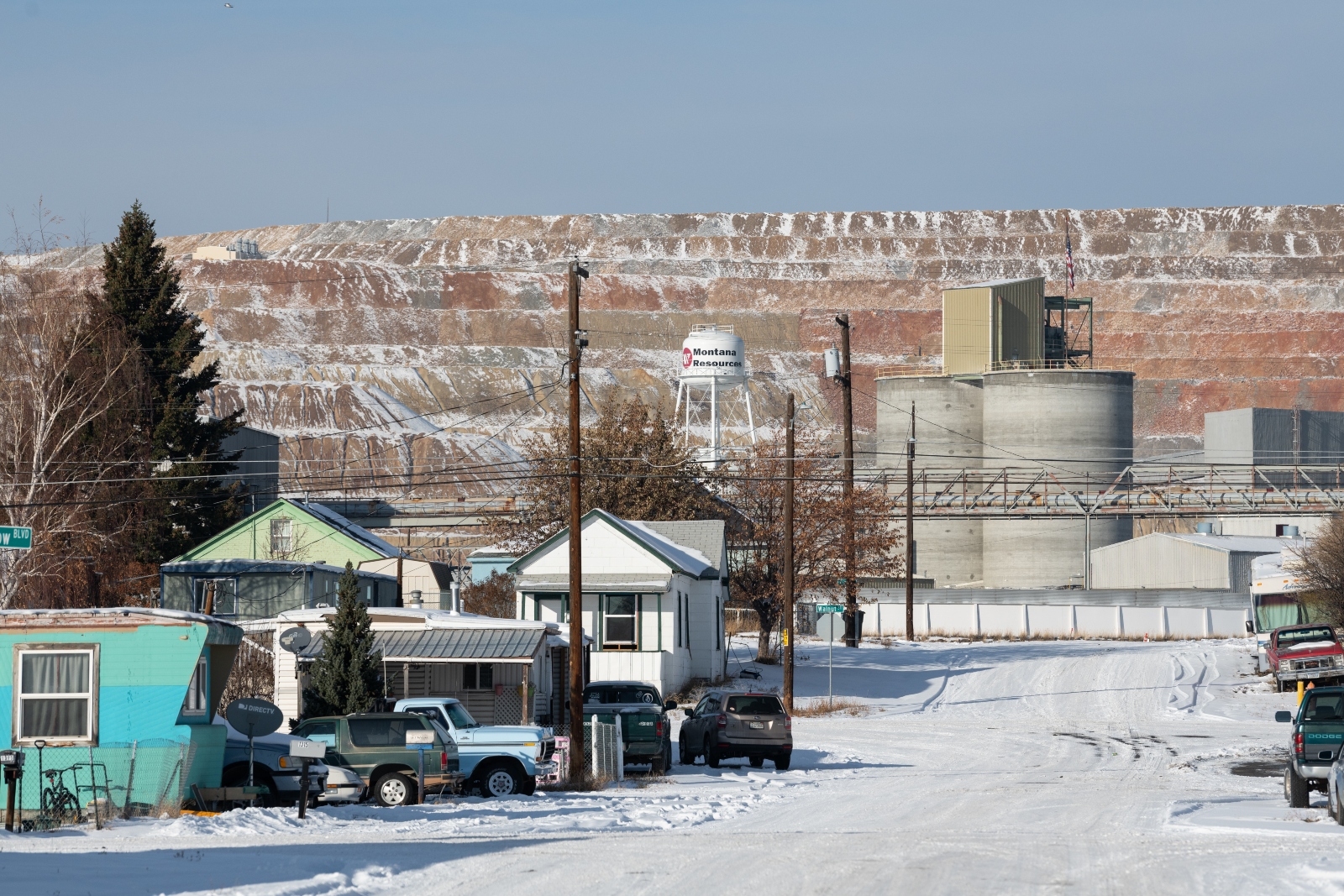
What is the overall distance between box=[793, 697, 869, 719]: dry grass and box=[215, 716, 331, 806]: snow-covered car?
71.0 ft

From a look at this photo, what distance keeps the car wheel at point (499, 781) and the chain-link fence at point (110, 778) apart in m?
4.70

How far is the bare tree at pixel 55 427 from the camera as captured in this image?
36.9m

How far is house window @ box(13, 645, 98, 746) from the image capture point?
19.4 m

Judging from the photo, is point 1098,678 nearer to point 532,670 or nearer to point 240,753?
point 532,670

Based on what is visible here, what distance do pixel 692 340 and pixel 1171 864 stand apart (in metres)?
92.0

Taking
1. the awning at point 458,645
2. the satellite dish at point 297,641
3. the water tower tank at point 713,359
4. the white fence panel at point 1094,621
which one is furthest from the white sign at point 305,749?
the water tower tank at point 713,359

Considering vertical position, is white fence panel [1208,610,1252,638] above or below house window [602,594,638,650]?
below

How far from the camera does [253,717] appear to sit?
1880 centimetres

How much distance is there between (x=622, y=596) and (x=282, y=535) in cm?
1476

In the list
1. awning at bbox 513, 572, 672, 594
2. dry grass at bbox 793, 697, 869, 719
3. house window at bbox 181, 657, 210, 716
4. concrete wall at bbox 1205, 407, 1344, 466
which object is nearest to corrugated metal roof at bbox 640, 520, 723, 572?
awning at bbox 513, 572, 672, 594

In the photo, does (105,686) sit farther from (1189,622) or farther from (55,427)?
(1189,622)

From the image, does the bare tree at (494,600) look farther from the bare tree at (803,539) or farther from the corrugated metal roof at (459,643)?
the corrugated metal roof at (459,643)

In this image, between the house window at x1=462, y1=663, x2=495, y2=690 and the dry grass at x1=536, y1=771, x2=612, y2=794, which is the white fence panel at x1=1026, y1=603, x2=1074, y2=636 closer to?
the house window at x1=462, y1=663, x2=495, y2=690

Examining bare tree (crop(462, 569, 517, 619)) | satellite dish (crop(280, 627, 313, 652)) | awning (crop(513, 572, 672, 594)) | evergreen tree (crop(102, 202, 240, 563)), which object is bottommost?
satellite dish (crop(280, 627, 313, 652))
